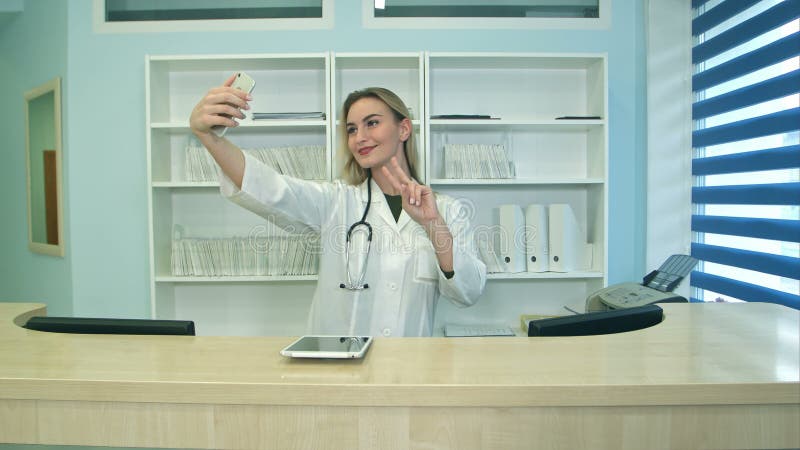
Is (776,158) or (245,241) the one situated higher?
(776,158)

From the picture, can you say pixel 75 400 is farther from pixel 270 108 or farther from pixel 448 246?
pixel 270 108

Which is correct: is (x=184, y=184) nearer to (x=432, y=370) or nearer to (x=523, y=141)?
(x=523, y=141)

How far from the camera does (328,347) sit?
97 centimetres

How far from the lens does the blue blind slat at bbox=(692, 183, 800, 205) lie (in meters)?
1.77

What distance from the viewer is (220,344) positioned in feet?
3.46

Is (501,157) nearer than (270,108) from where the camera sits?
Yes

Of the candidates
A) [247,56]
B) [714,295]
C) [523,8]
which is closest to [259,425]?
[247,56]

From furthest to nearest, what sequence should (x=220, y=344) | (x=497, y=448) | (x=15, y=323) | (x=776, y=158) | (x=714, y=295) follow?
1. (x=714, y=295)
2. (x=776, y=158)
3. (x=15, y=323)
4. (x=220, y=344)
5. (x=497, y=448)

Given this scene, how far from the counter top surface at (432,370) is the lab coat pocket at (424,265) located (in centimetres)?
80

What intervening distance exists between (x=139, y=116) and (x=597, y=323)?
255 centimetres

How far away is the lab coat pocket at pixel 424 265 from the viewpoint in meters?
1.88

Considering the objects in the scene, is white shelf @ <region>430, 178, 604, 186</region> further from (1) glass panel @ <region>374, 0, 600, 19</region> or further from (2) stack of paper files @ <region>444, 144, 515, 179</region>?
(1) glass panel @ <region>374, 0, 600, 19</region>

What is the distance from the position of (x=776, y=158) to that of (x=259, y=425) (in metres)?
1.95

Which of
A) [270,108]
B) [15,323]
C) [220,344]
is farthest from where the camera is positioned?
A: [270,108]
